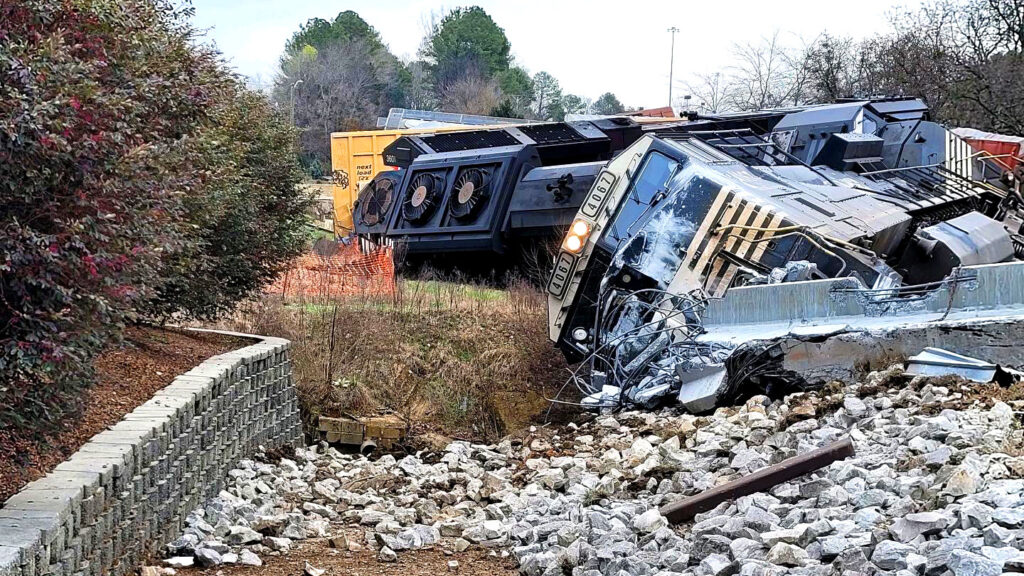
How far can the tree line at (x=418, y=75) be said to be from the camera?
6681cm

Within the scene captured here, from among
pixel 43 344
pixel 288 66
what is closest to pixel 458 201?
pixel 43 344

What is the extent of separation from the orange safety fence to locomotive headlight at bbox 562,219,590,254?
3401 millimetres

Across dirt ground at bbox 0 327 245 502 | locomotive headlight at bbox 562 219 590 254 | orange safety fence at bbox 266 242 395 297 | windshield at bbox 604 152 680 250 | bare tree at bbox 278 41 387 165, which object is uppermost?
bare tree at bbox 278 41 387 165

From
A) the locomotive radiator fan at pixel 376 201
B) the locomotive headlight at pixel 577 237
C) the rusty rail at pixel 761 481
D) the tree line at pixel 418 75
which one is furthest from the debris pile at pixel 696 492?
the tree line at pixel 418 75

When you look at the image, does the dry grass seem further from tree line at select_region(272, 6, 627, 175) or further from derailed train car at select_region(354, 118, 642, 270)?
tree line at select_region(272, 6, 627, 175)

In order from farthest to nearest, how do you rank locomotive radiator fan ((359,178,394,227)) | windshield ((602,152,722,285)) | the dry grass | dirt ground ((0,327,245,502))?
locomotive radiator fan ((359,178,394,227)), the dry grass, windshield ((602,152,722,285)), dirt ground ((0,327,245,502))

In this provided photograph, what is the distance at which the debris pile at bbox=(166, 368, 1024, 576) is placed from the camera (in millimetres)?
5590

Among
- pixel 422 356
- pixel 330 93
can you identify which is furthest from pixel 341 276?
pixel 330 93

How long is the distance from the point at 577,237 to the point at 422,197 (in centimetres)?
721

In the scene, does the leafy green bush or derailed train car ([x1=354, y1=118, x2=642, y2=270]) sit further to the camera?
derailed train car ([x1=354, y1=118, x2=642, y2=270])

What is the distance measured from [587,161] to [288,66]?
187ft

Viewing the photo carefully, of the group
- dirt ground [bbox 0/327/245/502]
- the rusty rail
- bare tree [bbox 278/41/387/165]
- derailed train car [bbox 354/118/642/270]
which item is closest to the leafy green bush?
dirt ground [bbox 0/327/245/502]

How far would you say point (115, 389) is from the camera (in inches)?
327

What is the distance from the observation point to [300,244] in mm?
13625
